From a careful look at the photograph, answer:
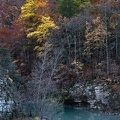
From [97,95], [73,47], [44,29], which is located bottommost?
[97,95]

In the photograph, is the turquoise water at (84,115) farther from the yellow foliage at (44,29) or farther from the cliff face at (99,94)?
the yellow foliage at (44,29)

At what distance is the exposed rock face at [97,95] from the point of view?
2612 centimetres

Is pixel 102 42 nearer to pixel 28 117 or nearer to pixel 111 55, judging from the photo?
pixel 111 55

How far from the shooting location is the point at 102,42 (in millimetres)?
28984

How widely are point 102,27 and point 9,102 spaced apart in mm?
17199

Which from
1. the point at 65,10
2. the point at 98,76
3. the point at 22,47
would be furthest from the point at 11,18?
the point at 98,76

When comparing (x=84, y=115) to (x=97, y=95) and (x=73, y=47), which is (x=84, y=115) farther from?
(x=73, y=47)

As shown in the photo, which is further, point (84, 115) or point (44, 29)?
point (44, 29)

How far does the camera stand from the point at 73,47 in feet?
101

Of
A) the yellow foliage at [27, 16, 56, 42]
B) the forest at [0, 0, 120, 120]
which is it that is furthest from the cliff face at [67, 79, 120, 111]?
the yellow foliage at [27, 16, 56, 42]

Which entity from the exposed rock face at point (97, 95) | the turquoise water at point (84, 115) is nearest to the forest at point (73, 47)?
the exposed rock face at point (97, 95)

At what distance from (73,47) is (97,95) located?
6188 millimetres

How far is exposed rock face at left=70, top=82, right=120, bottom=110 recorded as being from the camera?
26.1 m

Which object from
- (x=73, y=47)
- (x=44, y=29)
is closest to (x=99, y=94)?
(x=73, y=47)
